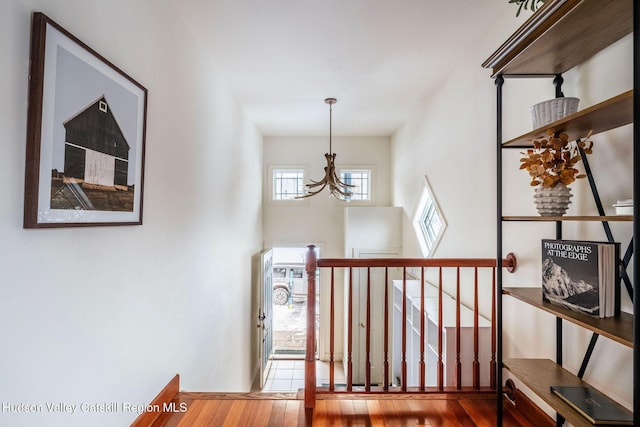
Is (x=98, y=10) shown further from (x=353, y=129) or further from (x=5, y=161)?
(x=353, y=129)

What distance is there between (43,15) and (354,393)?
2332mm

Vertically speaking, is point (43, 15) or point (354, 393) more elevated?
point (43, 15)

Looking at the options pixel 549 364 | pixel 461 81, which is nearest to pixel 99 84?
pixel 549 364

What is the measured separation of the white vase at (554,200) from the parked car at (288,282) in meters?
4.74

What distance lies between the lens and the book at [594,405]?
3.79ft

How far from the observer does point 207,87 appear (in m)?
2.65

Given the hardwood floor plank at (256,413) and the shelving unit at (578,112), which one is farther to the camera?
the hardwood floor plank at (256,413)

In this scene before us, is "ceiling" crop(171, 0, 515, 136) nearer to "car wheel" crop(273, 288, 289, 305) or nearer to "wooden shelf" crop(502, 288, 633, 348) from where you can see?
"wooden shelf" crop(502, 288, 633, 348)

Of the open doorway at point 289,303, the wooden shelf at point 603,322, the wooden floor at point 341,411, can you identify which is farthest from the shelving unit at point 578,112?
the open doorway at point 289,303

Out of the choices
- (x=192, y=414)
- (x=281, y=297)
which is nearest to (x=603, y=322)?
(x=192, y=414)

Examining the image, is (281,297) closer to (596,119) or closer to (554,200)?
(554,200)

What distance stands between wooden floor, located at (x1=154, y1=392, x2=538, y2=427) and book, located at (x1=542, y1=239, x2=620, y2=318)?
3.11 ft

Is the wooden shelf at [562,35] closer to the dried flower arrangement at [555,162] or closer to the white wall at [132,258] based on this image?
the dried flower arrangement at [555,162]

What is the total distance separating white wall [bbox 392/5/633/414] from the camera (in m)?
1.34
